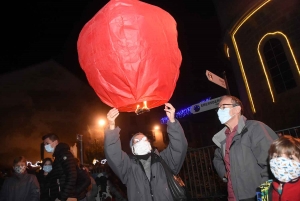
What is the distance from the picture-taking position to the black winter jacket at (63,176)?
14.1 ft

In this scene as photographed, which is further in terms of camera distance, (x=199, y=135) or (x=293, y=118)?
(x=199, y=135)

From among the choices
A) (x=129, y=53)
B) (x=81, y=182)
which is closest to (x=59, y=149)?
(x=81, y=182)

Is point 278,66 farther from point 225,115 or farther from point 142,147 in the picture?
point 142,147

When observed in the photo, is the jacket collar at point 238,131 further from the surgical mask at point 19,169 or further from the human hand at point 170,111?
the surgical mask at point 19,169

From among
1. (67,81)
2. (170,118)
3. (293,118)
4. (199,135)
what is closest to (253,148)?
(170,118)

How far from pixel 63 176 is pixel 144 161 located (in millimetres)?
1741

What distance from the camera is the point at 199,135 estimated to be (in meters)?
35.7

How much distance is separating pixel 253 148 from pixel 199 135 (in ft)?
110

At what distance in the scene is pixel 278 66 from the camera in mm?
10938

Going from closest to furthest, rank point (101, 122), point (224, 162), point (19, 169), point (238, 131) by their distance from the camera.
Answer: point (238, 131)
point (224, 162)
point (19, 169)
point (101, 122)

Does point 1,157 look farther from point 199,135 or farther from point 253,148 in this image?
point 199,135

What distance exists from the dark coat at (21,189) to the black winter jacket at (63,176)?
4.58ft

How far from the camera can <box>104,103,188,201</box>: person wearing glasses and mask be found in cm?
338

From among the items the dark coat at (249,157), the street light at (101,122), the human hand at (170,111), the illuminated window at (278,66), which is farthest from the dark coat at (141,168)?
the street light at (101,122)
